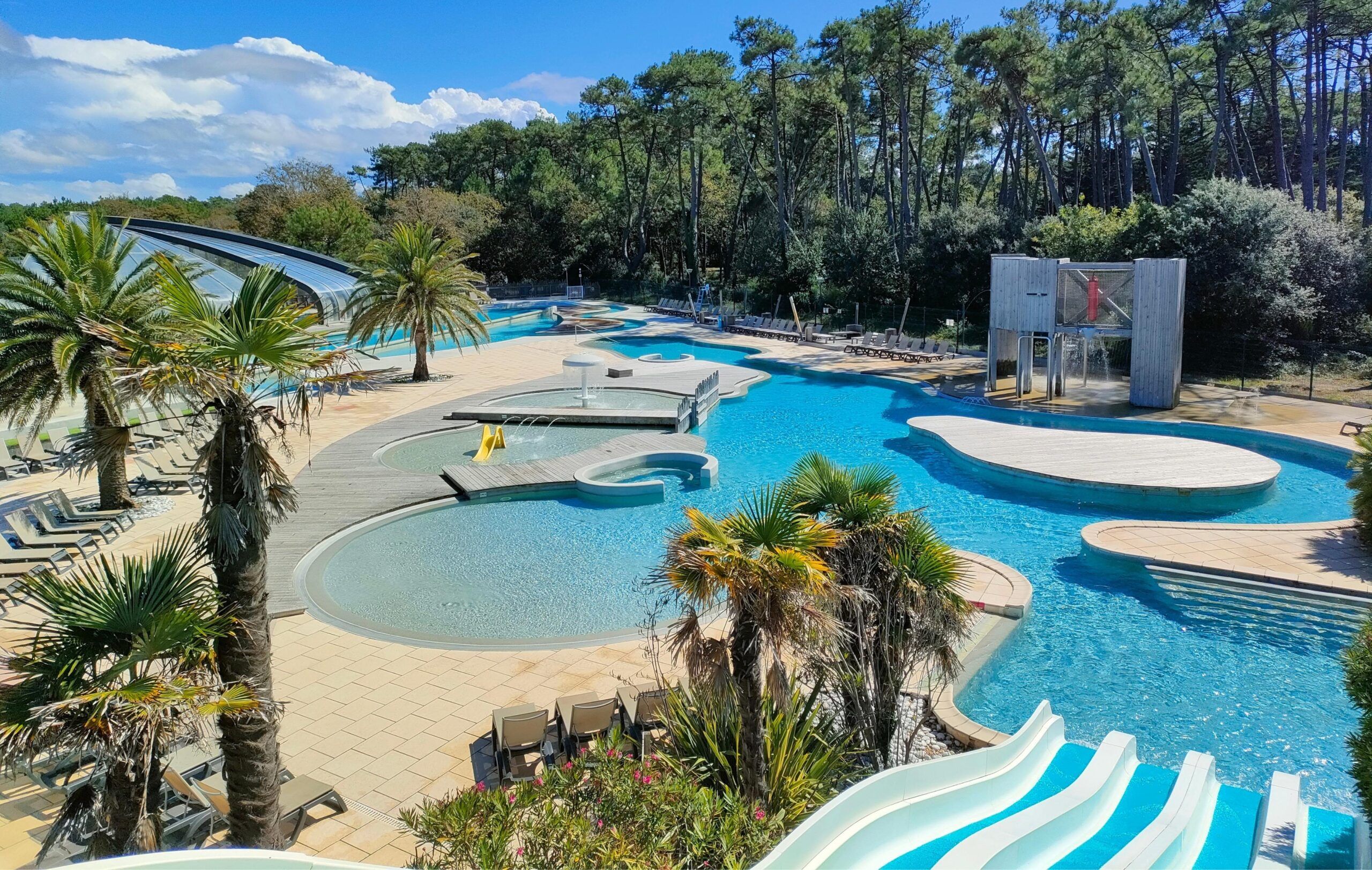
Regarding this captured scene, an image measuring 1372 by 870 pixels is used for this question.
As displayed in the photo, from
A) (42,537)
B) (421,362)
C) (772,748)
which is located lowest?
(772,748)

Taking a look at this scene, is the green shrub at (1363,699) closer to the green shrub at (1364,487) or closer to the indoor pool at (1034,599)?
the indoor pool at (1034,599)

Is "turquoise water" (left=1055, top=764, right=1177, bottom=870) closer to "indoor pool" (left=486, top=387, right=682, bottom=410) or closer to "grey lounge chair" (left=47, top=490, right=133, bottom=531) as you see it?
"grey lounge chair" (left=47, top=490, right=133, bottom=531)

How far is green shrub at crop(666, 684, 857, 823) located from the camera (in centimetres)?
575

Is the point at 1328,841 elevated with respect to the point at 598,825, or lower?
lower

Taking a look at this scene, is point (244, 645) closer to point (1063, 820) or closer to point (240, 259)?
point (1063, 820)

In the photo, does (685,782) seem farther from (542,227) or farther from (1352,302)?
(542,227)

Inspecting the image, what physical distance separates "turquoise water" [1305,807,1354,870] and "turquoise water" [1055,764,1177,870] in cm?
83

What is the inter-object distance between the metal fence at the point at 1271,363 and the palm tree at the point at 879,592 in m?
17.2

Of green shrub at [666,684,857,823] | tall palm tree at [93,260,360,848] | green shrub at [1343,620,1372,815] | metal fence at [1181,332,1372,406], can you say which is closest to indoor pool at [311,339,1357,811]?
green shrub at [1343,620,1372,815]

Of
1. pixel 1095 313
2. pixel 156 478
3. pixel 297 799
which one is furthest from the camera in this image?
pixel 1095 313

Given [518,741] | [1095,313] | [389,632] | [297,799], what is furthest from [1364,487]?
[297,799]

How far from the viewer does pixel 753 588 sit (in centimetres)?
518

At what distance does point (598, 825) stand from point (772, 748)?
1780 mm

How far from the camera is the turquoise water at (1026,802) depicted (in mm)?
5410
